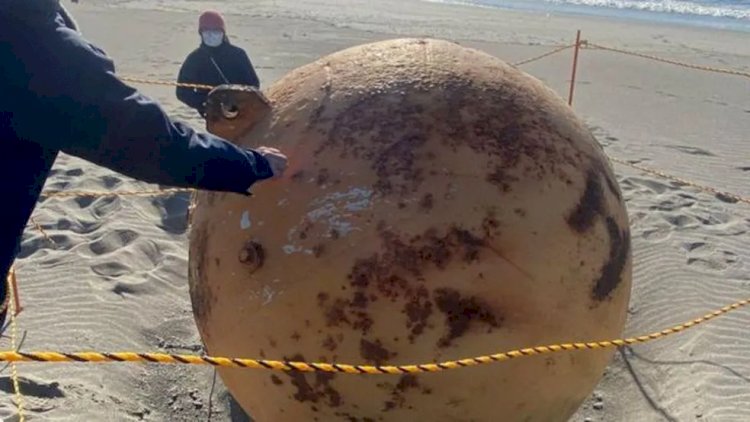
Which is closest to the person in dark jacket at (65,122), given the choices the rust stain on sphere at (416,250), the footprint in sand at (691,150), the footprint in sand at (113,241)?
the rust stain on sphere at (416,250)

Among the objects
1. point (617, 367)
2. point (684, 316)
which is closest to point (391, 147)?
point (617, 367)

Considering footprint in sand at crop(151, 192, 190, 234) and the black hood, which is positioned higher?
the black hood

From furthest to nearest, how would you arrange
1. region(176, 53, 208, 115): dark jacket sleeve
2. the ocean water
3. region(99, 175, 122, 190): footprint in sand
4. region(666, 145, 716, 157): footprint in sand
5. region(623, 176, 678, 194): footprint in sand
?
the ocean water
region(666, 145, 716, 157): footprint in sand
region(623, 176, 678, 194): footprint in sand
region(176, 53, 208, 115): dark jacket sleeve
region(99, 175, 122, 190): footprint in sand

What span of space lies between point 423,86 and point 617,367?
223 centimetres

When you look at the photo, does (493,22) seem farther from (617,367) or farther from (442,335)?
(442,335)

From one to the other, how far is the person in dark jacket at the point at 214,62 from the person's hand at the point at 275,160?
13.3 feet

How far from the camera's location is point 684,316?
490cm

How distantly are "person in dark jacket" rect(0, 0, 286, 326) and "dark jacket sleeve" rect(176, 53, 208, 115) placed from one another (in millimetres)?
4464

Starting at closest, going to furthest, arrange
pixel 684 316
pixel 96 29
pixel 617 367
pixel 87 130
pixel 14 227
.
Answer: pixel 87 130
pixel 14 227
pixel 617 367
pixel 684 316
pixel 96 29

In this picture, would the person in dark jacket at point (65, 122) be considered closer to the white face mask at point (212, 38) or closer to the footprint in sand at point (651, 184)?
the white face mask at point (212, 38)

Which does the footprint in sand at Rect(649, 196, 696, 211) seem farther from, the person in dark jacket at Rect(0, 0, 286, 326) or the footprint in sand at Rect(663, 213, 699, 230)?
the person in dark jacket at Rect(0, 0, 286, 326)

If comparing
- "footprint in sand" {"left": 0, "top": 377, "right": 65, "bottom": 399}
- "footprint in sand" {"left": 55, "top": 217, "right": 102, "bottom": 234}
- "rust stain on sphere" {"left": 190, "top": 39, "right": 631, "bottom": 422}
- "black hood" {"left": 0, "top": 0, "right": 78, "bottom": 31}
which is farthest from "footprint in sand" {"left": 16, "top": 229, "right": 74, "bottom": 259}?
"black hood" {"left": 0, "top": 0, "right": 78, "bottom": 31}

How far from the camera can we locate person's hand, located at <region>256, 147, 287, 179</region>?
258 cm

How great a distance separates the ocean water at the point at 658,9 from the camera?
23.3 meters
